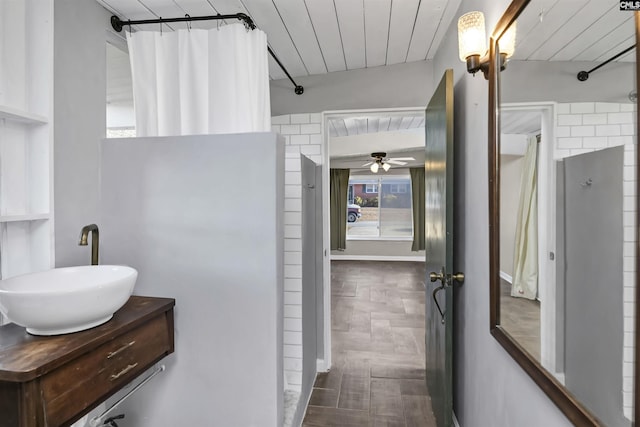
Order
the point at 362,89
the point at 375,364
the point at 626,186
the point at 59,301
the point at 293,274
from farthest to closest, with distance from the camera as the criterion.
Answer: the point at 375,364 < the point at 362,89 < the point at 293,274 < the point at 59,301 < the point at 626,186

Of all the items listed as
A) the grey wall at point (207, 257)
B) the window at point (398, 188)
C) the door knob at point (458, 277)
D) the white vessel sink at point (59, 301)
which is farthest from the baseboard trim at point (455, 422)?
the window at point (398, 188)

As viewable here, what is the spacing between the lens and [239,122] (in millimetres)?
1602

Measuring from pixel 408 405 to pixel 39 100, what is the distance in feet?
8.80

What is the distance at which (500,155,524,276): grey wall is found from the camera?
1162mm

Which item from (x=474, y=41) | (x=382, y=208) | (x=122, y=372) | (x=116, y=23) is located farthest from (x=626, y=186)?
(x=382, y=208)

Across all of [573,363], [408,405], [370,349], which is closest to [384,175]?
[370,349]

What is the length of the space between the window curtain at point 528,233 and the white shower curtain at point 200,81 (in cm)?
113

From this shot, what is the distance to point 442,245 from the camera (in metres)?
1.90

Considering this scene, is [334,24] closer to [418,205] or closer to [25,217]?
[25,217]

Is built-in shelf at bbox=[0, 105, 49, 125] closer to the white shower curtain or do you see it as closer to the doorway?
the white shower curtain

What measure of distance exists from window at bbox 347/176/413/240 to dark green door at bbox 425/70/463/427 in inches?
233

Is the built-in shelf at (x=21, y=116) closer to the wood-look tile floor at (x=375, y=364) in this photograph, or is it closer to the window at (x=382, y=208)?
the wood-look tile floor at (x=375, y=364)

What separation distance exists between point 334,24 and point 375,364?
8.56 ft

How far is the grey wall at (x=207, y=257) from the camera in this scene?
1.48 m
